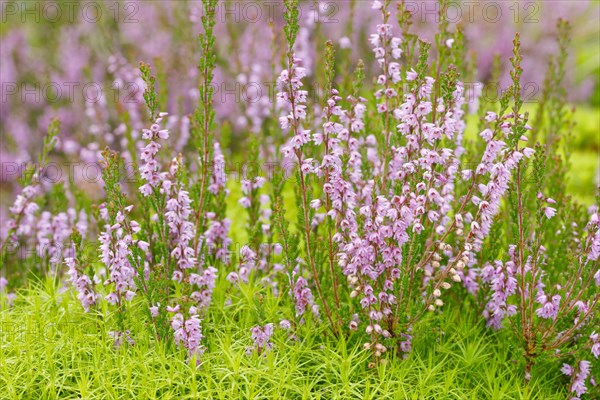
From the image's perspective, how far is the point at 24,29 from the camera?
1245 centimetres

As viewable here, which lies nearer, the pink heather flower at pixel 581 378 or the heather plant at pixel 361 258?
the heather plant at pixel 361 258

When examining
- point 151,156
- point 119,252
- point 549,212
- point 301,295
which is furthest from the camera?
point 301,295

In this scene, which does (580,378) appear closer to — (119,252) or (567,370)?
(567,370)

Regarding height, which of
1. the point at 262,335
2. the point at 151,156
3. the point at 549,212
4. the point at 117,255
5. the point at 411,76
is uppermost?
the point at 411,76

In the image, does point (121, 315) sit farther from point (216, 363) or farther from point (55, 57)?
point (55, 57)

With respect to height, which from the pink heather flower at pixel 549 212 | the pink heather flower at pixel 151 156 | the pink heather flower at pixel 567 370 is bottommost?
the pink heather flower at pixel 567 370

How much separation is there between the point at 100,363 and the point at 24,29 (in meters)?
10.3

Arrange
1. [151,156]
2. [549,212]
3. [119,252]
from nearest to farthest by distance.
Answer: [549,212] < [119,252] < [151,156]

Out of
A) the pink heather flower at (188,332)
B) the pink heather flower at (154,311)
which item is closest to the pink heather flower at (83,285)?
the pink heather flower at (154,311)

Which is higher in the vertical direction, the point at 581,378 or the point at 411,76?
the point at 411,76

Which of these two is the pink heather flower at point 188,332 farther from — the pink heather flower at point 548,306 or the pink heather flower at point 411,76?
the pink heather flower at point 548,306

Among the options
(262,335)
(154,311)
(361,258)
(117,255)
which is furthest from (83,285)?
(361,258)

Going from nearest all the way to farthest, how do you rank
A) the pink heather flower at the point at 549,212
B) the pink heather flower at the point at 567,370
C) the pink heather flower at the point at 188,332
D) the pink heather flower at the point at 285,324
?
1. the pink heather flower at the point at 549,212
2. the pink heather flower at the point at 188,332
3. the pink heather flower at the point at 567,370
4. the pink heather flower at the point at 285,324

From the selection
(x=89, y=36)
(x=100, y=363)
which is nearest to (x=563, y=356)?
(x=100, y=363)
